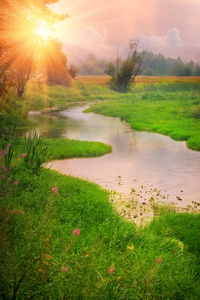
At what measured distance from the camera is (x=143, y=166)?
1220cm

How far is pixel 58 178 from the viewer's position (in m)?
8.39

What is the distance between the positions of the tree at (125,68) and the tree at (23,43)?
8912 mm

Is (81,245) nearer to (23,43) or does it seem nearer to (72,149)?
(72,149)

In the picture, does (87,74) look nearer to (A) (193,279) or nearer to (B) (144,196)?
(B) (144,196)

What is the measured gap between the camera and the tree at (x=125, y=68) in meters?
52.4

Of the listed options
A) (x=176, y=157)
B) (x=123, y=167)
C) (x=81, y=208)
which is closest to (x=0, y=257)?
(x=81, y=208)

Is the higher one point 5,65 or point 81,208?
point 5,65

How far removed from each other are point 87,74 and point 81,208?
2544 inches

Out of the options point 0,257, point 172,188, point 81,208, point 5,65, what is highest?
point 5,65

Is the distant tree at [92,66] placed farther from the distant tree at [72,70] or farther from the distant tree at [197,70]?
the distant tree at [197,70]

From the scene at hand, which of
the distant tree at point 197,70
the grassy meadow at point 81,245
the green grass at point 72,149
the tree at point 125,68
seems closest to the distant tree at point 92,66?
the tree at point 125,68

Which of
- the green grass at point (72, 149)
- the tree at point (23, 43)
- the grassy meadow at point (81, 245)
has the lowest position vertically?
the green grass at point (72, 149)

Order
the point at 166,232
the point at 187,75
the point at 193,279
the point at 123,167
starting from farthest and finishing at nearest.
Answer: the point at 187,75, the point at 123,167, the point at 166,232, the point at 193,279

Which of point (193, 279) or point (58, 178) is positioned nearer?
point (193, 279)
